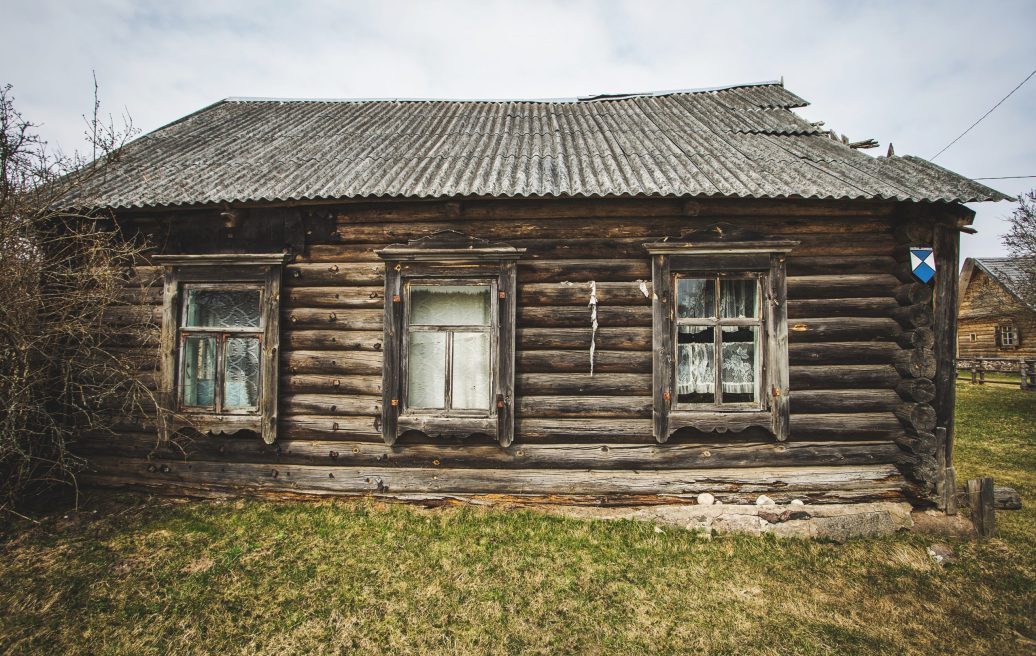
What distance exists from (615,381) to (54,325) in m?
5.30

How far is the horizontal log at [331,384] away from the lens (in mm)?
4758

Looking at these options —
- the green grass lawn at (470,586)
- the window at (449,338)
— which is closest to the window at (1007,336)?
the green grass lawn at (470,586)

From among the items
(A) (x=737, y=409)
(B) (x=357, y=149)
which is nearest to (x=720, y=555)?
(A) (x=737, y=409)

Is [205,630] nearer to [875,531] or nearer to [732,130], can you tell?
[875,531]

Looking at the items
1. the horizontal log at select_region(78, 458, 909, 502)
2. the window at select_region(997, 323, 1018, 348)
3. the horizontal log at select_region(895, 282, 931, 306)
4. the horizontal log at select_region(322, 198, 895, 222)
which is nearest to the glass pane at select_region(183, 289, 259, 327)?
the horizontal log at select_region(322, 198, 895, 222)

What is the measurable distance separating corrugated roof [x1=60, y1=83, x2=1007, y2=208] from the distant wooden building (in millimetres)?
21788

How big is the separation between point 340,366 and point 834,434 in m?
5.05

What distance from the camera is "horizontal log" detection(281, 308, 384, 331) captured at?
15.7 ft

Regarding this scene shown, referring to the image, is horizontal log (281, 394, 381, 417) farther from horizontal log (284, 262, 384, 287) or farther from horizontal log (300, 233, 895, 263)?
horizontal log (300, 233, 895, 263)

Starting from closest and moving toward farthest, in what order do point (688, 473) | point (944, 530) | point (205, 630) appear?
point (205, 630), point (944, 530), point (688, 473)

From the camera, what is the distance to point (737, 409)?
15.2 ft

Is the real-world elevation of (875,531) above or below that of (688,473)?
below

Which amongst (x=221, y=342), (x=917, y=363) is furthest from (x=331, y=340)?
(x=917, y=363)

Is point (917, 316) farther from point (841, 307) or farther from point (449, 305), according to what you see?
point (449, 305)
